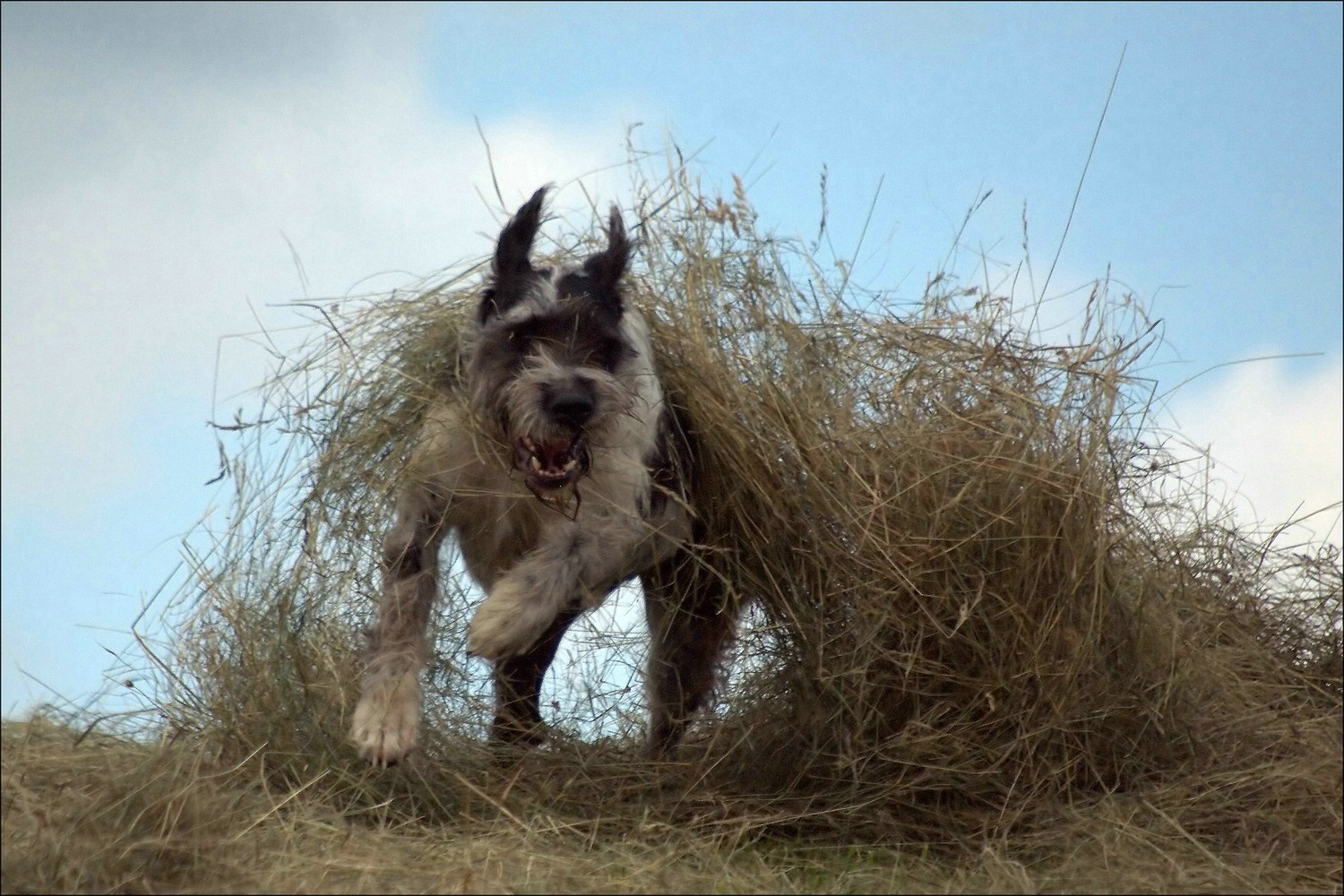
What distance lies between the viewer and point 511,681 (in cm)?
592

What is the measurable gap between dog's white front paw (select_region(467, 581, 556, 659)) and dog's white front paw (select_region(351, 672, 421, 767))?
26 centimetres

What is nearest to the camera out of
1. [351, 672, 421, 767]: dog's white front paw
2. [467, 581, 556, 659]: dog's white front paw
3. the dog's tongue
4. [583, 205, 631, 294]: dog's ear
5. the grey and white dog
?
[351, 672, 421, 767]: dog's white front paw

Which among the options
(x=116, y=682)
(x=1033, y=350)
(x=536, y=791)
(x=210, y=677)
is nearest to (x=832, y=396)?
(x=1033, y=350)

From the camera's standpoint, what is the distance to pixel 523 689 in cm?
597

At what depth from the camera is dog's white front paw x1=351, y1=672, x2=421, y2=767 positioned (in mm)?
4492

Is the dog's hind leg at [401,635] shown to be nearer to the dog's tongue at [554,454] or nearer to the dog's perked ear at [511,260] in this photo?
the dog's tongue at [554,454]

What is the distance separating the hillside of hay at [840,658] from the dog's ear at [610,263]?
0.92 ft

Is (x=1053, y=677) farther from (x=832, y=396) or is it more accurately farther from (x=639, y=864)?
(x=639, y=864)

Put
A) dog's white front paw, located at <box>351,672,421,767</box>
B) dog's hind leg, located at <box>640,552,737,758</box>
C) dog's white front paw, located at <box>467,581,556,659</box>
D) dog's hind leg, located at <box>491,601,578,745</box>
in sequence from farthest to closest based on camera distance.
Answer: dog's hind leg, located at <box>491,601,578,745</box> < dog's hind leg, located at <box>640,552,737,758</box> < dog's white front paw, located at <box>467,581,556,659</box> < dog's white front paw, located at <box>351,672,421,767</box>

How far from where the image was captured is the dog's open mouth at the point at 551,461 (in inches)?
197

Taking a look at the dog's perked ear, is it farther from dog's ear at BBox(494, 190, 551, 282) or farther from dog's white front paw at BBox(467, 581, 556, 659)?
dog's white front paw at BBox(467, 581, 556, 659)

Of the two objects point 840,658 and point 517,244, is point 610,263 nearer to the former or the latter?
point 517,244

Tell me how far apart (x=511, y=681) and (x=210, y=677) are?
1270 mm

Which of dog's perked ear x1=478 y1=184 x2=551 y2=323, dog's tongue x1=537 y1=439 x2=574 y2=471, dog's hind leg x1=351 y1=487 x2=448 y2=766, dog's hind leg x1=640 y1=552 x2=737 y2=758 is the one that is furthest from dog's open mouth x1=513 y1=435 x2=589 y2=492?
dog's hind leg x1=640 y1=552 x2=737 y2=758
